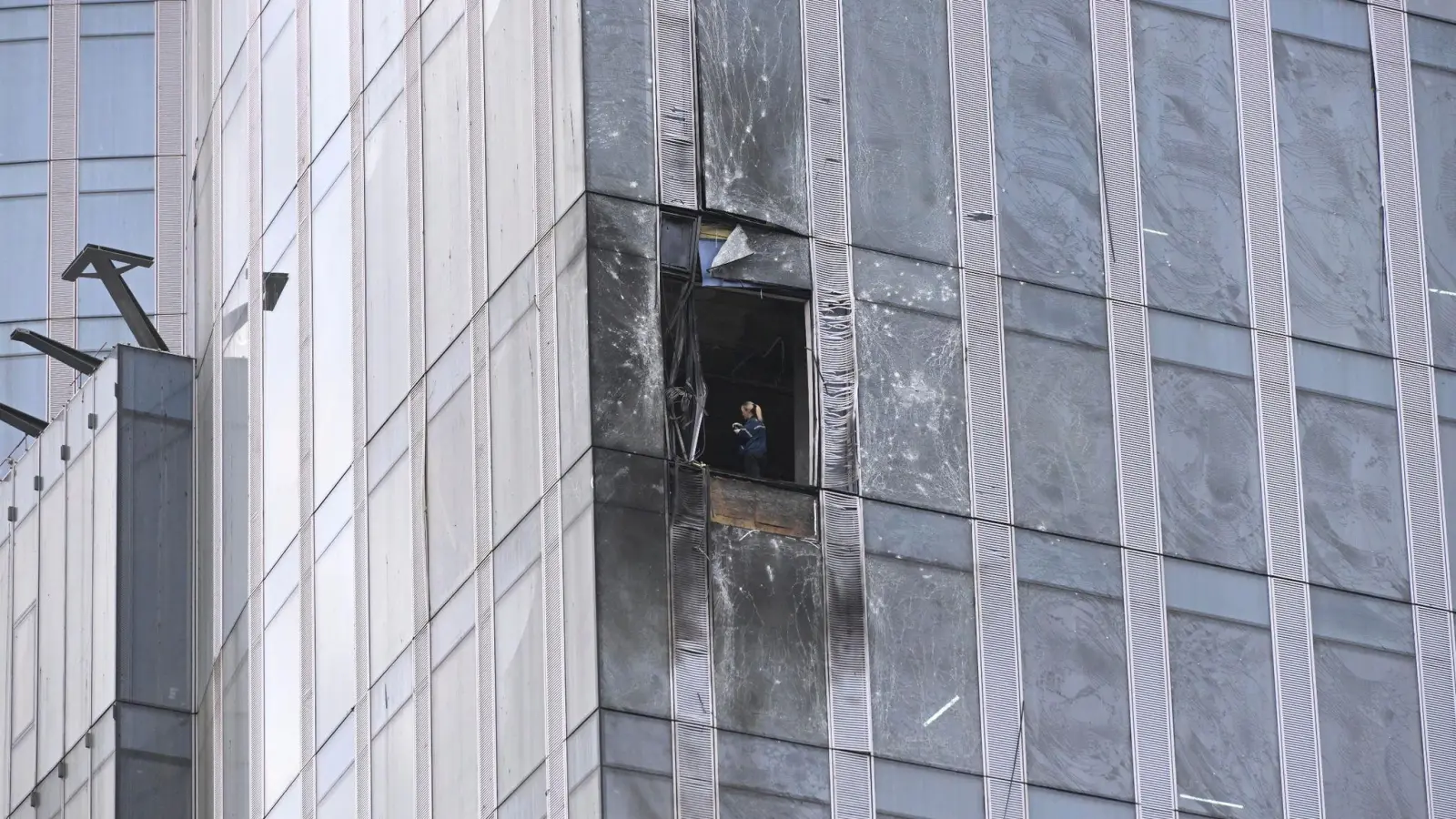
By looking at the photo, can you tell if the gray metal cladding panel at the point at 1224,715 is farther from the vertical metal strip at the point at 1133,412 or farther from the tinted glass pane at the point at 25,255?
the tinted glass pane at the point at 25,255

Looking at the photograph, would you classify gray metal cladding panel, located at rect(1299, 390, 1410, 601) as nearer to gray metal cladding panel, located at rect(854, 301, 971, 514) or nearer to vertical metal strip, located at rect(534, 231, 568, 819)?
gray metal cladding panel, located at rect(854, 301, 971, 514)

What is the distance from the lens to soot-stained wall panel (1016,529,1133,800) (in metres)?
35.5

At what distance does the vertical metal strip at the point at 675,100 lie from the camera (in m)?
35.3

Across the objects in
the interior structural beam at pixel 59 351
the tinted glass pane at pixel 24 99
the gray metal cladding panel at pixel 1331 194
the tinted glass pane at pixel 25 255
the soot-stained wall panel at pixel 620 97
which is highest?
the tinted glass pane at pixel 24 99

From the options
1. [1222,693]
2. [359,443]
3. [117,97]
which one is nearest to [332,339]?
[359,443]

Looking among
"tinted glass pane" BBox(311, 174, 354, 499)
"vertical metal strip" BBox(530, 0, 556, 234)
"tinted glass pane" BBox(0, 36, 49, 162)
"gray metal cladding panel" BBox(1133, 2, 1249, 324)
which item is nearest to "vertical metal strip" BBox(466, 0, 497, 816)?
"vertical metal strip" BBox(530, 0, 556, 234)

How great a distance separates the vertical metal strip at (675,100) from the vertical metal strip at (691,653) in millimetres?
3430

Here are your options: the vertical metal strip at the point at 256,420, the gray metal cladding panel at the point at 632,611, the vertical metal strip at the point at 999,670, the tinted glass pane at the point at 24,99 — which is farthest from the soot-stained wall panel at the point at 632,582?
the tinted glass pane at the point at 24,99

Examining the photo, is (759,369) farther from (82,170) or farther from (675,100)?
(82,170)

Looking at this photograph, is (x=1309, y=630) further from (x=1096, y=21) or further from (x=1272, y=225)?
(x=1096, y=21)

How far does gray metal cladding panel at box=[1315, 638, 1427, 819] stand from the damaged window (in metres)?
7.56

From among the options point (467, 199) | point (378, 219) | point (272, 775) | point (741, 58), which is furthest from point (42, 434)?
point (741, 58)

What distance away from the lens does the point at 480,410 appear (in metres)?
37.0

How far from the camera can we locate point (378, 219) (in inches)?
1635
